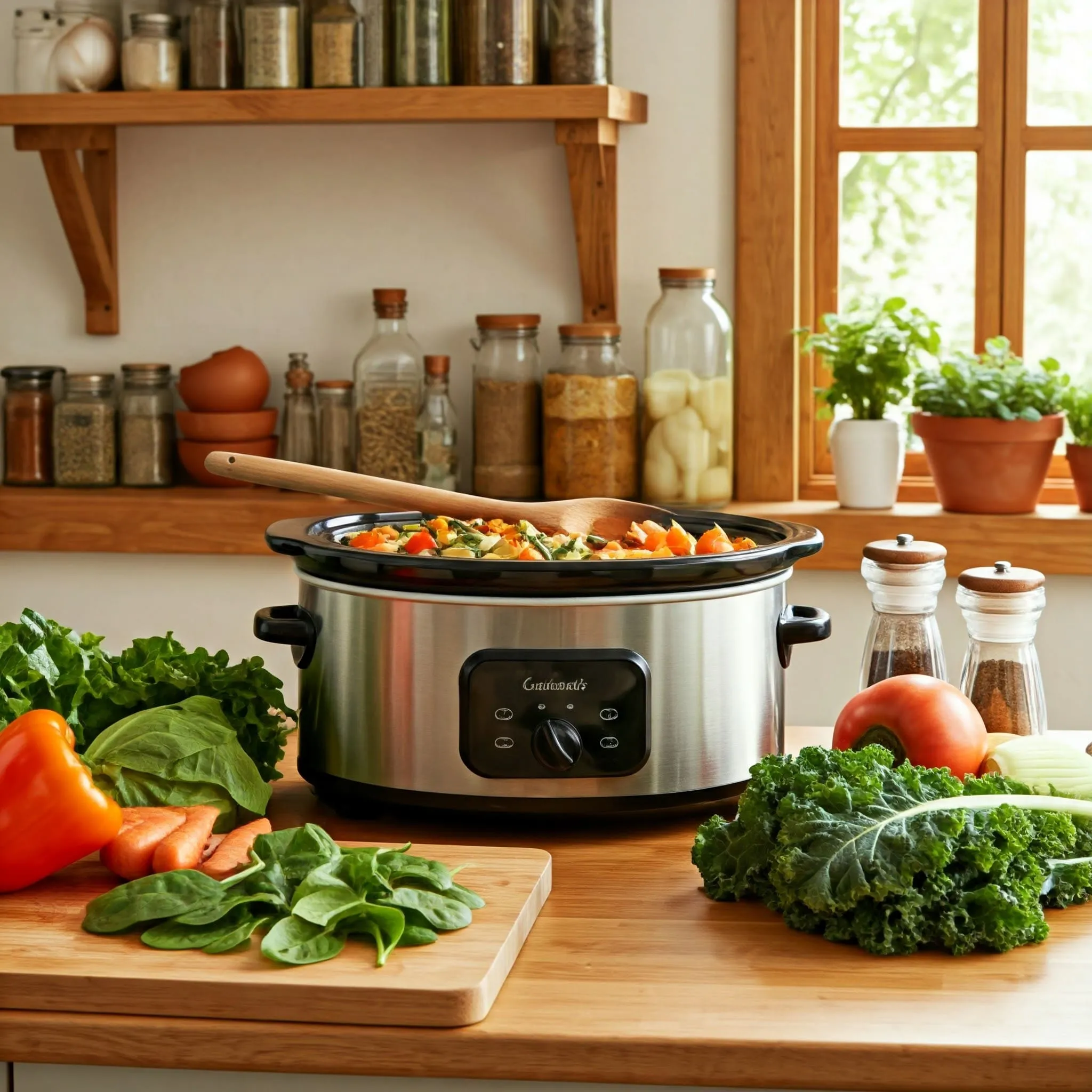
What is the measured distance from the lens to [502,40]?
2.46m

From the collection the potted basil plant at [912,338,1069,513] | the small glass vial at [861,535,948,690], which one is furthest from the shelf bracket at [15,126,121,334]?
the small glass vial at [861,535,948,690]

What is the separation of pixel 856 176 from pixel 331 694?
1.81 metres

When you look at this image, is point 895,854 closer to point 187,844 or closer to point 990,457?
point 187,844

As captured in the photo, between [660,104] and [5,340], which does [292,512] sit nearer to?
[5,340]

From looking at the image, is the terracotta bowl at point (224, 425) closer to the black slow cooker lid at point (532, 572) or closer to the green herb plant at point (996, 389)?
the green herb plant at point (996, 389)

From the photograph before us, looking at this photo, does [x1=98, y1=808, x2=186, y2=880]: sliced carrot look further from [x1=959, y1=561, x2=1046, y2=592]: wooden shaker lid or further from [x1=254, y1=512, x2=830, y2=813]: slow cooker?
[x1=959, y1=561, x2=1046, y2=592]: wooden shaker lid

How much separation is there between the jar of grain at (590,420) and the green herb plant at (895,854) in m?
1.51

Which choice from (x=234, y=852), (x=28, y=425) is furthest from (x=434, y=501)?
(x=28, y=425)

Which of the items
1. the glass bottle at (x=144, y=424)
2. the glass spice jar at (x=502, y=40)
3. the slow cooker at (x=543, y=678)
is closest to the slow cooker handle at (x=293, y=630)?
the slow cooker at (x=543, y=678)

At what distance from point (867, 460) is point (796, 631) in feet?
4.47

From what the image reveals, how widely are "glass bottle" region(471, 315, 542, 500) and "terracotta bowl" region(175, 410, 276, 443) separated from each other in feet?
1.29

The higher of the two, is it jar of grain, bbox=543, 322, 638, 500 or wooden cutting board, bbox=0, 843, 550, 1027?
jar of grain, bbox=543, 322, 638, 500

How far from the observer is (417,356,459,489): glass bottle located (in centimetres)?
263

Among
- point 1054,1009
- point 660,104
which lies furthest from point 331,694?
point 660,104
